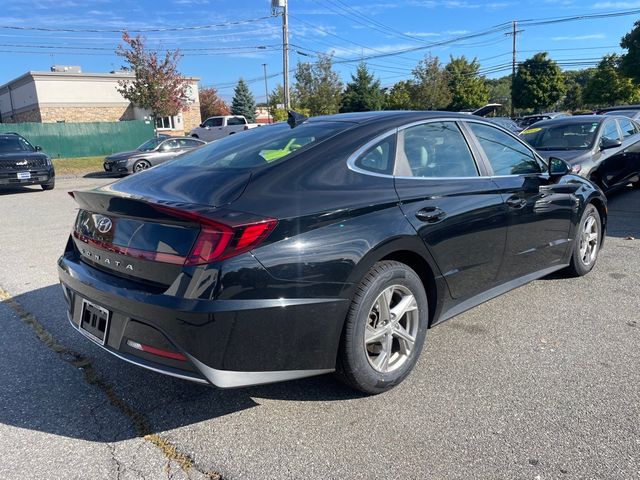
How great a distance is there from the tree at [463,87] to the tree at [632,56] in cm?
1238

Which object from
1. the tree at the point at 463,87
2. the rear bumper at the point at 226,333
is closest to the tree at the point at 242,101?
the tree at the point at 463,87

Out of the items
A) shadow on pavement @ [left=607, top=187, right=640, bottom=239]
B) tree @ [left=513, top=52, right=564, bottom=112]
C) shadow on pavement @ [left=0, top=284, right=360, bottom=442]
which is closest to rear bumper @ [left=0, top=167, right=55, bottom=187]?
shadow on pavement @ [left=0, top=284, right=360, bottom=442]

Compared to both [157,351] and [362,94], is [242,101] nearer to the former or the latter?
[362,94]

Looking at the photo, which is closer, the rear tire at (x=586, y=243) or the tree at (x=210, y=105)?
the rear tire at (x=586, y=243)

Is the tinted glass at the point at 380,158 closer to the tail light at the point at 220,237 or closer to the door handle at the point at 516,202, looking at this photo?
the tail light at the point at 220,237

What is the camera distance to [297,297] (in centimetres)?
249

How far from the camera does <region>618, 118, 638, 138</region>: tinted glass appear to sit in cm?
941

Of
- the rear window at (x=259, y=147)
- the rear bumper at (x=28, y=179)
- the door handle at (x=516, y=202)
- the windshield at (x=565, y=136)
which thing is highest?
the rear window at (x=259, y=147)

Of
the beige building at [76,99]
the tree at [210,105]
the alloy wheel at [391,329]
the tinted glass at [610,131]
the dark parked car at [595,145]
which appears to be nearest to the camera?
the alloy wheel at [391,329]

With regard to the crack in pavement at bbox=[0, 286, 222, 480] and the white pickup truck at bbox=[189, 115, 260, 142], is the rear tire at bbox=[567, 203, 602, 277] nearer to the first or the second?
the crack in pavement at bbox=[0, 286, 222, 480]

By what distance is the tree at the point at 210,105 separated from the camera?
192 ft

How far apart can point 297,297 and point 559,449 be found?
1.47m

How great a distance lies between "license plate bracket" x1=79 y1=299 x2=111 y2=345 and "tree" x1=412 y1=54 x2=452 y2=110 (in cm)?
4539

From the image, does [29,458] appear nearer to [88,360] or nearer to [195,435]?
[195,435]
